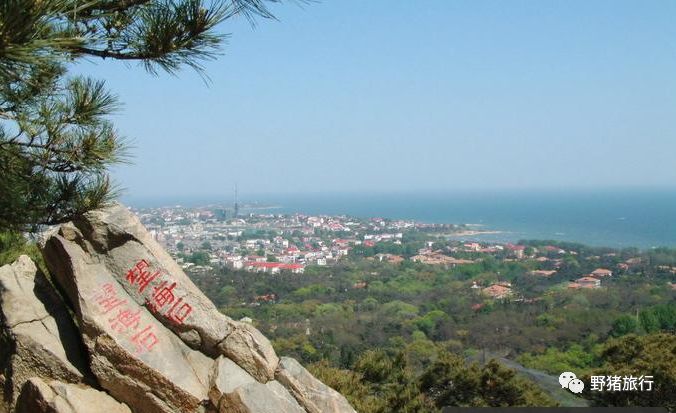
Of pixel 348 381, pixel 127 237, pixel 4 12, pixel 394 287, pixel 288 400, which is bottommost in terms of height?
pixel 394 287

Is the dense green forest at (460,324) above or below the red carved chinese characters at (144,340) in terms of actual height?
below

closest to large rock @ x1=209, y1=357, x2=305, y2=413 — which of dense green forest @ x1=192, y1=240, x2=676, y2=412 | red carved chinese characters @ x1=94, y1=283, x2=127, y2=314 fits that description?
red carved chinese characters @ x1=94, y1=283, x2=127, y2=314

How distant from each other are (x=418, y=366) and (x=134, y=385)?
702cm

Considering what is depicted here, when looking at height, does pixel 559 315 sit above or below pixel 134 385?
below

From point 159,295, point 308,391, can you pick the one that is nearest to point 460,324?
point 308,391

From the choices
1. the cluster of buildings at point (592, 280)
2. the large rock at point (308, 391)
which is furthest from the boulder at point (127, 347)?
the cluster of buildings at point (592, 280)

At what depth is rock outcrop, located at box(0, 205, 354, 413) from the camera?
9.77 feet

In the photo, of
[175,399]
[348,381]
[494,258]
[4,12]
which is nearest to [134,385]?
[175,399]

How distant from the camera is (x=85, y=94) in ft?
9.80

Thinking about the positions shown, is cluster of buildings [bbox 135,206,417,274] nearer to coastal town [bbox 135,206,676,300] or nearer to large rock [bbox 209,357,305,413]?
coastal town [bbox 135,206,676,300]

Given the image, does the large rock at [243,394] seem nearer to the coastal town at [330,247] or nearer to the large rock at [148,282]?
the large rock at [148,282]

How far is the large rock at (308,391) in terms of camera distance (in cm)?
325

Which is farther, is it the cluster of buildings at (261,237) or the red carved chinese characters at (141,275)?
the cluster of buildings at (261,237)

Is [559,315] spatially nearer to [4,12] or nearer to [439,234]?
[4,12]
